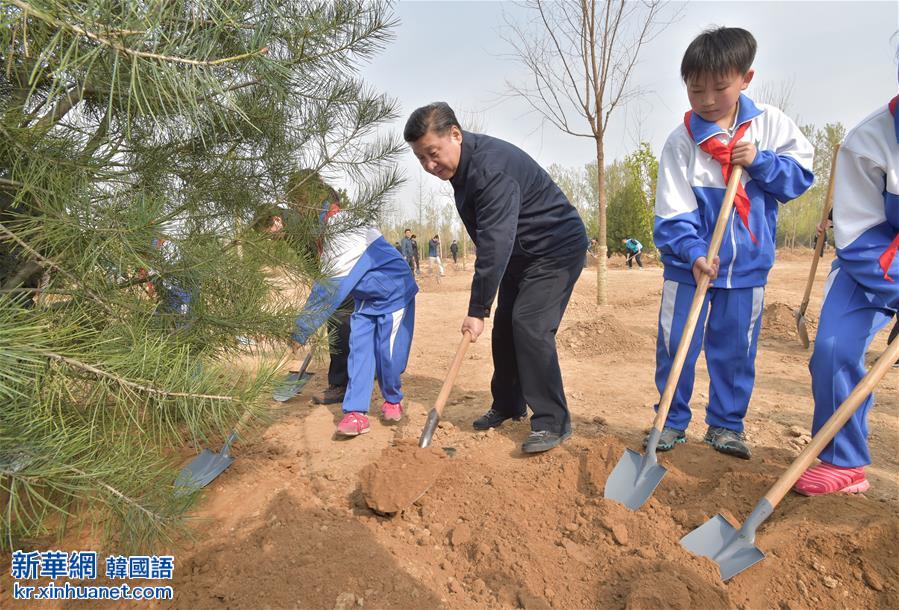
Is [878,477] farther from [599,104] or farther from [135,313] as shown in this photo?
[599,104]

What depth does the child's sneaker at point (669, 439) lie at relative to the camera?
2.24 meters

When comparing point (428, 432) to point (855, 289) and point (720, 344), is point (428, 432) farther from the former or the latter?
point (855, 289)

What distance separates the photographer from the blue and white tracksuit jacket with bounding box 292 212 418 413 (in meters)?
2.63

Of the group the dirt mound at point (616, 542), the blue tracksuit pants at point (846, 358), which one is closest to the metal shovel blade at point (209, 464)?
the dirt mound at point (616, 542)

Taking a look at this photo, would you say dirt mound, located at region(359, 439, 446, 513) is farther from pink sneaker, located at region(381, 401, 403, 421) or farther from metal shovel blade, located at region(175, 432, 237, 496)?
pink sneaker, located at region(381, 401, 403, 421)

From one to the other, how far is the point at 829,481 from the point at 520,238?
4.85ft

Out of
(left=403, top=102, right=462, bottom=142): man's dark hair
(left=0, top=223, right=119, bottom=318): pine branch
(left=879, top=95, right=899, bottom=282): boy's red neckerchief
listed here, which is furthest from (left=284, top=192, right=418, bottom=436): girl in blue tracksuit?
(left=879, top=95, right=899, bottom=282): boy's red neckerchief

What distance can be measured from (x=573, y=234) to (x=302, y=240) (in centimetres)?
129

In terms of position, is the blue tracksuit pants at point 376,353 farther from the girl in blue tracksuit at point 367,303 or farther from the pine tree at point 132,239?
the pine tree at point 132,239

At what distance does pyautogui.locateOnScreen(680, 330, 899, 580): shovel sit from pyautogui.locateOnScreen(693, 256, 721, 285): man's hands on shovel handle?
0.63 meters

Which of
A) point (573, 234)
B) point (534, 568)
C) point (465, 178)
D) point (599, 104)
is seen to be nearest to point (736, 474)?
point (534, 568)

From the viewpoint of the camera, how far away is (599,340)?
467cm

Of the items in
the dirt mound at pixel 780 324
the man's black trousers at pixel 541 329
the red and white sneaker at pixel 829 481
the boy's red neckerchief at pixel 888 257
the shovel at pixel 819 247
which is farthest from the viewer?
the dirt mound at pixel 780 324

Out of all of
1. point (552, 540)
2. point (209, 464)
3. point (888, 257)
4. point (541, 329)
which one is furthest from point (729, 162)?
point (209, 464)
